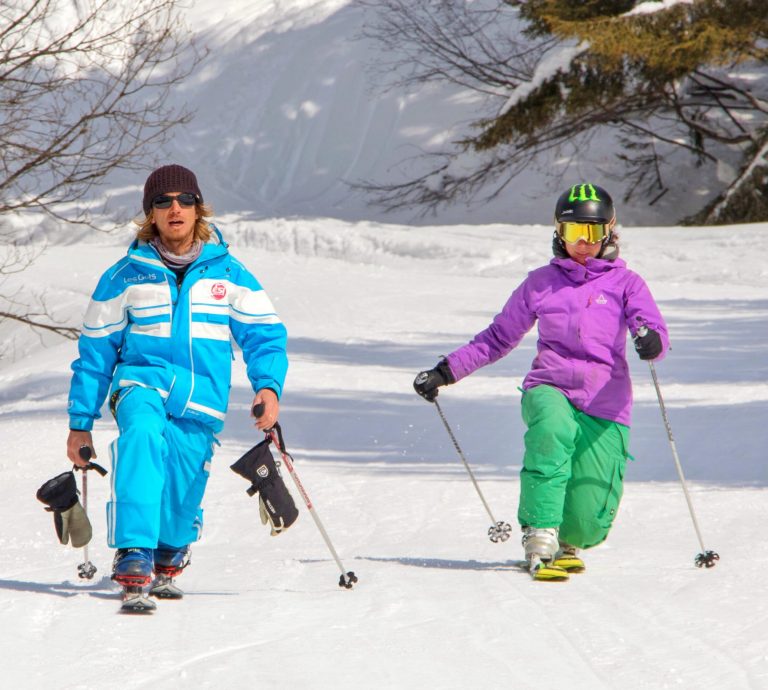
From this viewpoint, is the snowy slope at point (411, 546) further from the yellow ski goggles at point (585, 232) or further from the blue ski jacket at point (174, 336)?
the yellow ski goggles at point (585, 232)

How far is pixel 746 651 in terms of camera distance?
4.02m

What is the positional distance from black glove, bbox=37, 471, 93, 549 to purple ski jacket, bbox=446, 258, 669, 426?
5.24ft

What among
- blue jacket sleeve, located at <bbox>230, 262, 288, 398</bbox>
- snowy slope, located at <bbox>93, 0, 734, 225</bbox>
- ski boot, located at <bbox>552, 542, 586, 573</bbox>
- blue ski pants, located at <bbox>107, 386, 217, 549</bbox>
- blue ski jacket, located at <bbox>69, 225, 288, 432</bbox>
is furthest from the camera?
snowy slope, located at <bbox>93, 0, 734, 225</bbox>

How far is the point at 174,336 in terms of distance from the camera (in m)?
4.81

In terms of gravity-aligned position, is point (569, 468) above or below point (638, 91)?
below

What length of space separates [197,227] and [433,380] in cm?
119

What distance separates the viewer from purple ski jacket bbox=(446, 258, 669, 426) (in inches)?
218

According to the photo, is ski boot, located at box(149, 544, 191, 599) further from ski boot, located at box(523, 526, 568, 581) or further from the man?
ski boot, located at box(523, 526, 568, 581)

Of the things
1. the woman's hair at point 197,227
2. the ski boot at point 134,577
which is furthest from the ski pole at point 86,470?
the woman's hair at point 197,227

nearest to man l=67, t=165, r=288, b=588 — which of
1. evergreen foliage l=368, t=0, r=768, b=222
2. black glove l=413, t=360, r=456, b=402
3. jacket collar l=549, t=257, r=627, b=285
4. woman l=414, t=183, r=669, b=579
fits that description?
black glove l=413, t=360, r=456, b=402

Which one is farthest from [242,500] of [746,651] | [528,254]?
[528,254]

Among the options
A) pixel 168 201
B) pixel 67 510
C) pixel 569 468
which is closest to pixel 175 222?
pixel 168 201

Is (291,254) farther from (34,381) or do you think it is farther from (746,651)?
(746,651)

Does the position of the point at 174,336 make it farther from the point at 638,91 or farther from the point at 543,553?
the point at 638,91
